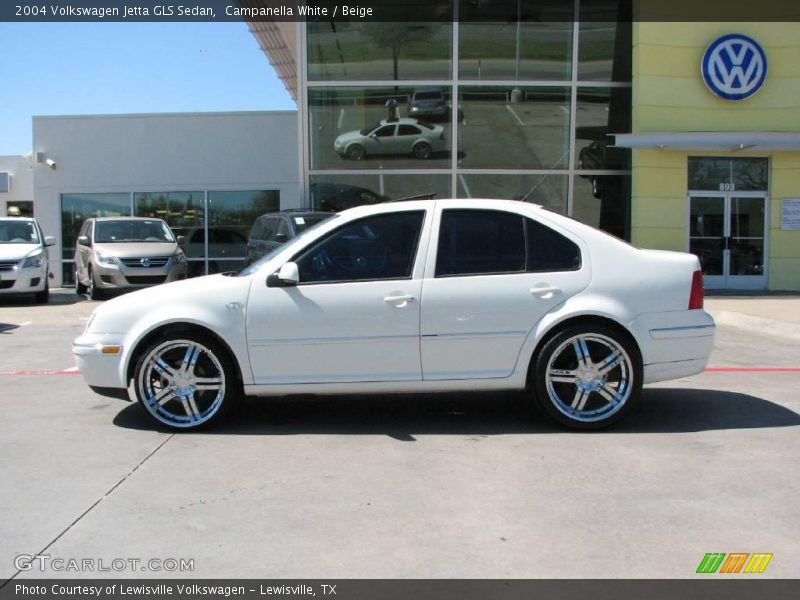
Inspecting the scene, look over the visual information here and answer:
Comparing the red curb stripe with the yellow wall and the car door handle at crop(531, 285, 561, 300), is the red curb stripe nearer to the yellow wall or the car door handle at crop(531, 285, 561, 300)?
the car door handle at crop(531, 285, 561, 300)

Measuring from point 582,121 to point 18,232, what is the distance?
42.2 feet

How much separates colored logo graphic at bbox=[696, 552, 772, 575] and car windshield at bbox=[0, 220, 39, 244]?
1563 centimetres

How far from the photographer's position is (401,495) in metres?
4.34

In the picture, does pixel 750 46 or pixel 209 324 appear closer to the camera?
pixel 209 324

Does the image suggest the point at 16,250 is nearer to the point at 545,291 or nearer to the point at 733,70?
the point at 545,291

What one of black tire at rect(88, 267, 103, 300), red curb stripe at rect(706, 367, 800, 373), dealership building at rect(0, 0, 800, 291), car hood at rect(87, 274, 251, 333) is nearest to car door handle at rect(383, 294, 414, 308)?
car hood at rect(87, 274, 251, 333)

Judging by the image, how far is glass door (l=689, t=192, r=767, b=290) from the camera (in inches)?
689

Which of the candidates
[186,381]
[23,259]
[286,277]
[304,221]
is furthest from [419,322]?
[23,259]

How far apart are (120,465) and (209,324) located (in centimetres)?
112

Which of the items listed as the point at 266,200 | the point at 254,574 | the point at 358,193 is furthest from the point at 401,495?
the point at 266,200

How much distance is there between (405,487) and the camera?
14.6ft

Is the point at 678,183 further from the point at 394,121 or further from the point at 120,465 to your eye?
the point at 120,465

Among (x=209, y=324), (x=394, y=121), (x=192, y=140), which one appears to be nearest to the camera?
(x=209, y=324)

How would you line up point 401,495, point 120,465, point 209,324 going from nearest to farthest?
point 401,495, point 120,465, point 209,324
